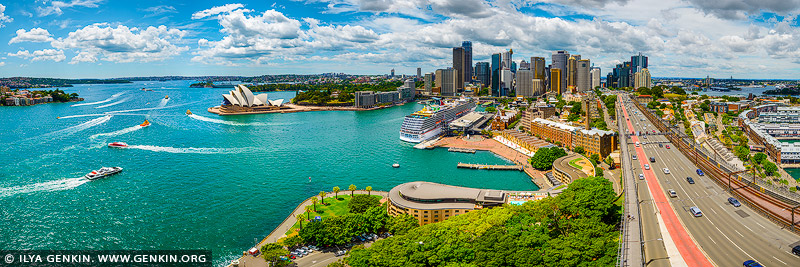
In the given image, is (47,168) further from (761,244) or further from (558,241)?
(761,244)

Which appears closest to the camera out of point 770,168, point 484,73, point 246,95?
point 770,168

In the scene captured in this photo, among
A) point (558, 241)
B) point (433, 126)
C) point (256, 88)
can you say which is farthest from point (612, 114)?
point (256, 88)

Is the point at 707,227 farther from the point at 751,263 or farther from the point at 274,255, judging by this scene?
the point at 274,255

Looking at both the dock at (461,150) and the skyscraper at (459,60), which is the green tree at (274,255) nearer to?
the dock at (461,150)

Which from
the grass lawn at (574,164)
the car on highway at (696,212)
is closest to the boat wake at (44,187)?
the grass lawn at (574,164)

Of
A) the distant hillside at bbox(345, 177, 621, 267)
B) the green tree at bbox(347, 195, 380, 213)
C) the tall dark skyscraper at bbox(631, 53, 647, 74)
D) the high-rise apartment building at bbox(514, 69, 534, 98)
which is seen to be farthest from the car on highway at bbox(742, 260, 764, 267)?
the tall dark skyscraper at bbox(631, 53, 647, 74)

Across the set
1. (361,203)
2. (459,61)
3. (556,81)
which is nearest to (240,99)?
(361,203)
